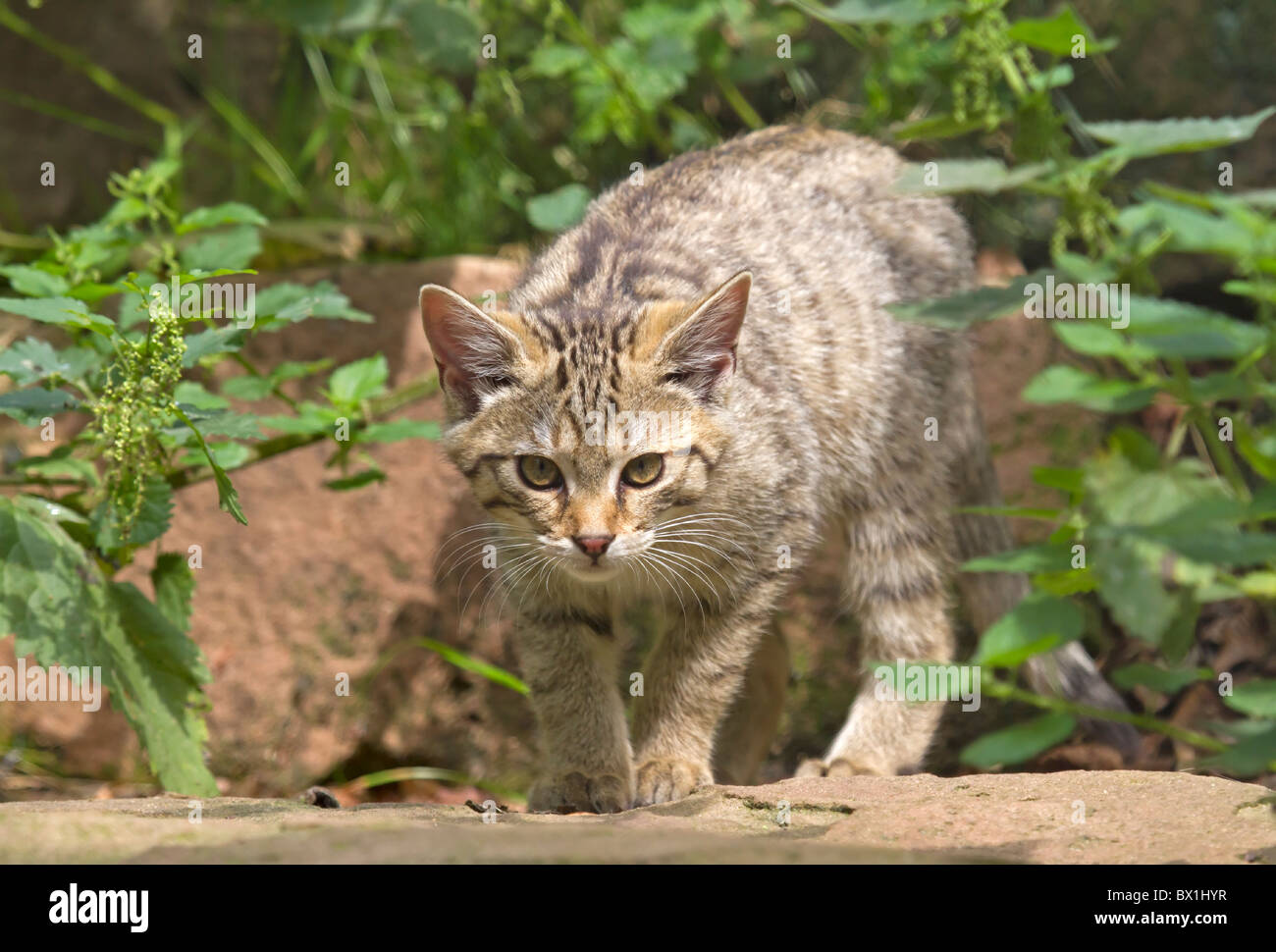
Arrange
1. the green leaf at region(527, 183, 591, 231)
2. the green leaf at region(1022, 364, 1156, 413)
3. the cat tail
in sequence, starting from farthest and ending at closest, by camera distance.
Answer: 1. the green leaf at region(527, 183, 591, 231)
2. the cat tail
3. the green leaf at region(1022, 364, 1156, 413)

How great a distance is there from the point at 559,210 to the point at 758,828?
3.14 meters

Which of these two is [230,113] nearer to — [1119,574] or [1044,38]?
[1044,38]

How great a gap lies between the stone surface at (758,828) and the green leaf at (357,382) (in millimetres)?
1524

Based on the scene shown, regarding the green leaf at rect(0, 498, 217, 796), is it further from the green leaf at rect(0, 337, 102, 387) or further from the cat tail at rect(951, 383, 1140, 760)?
the cat tail at rect(951, 383, 1140, 760)

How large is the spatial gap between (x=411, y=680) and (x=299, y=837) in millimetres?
3157

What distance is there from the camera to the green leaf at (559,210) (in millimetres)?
5548

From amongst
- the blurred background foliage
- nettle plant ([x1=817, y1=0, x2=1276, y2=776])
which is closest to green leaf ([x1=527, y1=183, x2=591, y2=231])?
the blurred background foliage

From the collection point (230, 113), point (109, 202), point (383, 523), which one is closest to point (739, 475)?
point (383, 523)

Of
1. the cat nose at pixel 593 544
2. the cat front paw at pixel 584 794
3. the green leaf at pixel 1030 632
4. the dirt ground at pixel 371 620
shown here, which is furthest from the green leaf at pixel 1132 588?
the dirt ground at pixel 371 620

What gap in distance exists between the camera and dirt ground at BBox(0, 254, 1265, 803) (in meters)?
5.81

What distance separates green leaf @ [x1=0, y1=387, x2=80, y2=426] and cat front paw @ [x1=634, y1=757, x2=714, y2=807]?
7.18 ft

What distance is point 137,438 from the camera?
3.88 metres

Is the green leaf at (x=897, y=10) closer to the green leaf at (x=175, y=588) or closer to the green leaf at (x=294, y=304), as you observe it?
the green leaf at (x=294, y=304)

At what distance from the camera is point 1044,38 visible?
304cm
